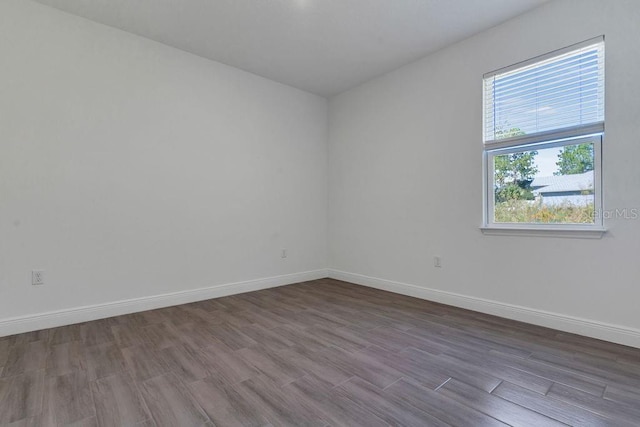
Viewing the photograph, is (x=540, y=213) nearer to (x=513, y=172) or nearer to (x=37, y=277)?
(x=513, y=172)

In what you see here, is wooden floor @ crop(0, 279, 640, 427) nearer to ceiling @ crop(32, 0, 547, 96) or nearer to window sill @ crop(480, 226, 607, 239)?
window sill @ crop(480, 226, 607, 239)

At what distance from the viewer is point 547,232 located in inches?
107

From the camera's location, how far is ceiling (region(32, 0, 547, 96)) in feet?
8.97

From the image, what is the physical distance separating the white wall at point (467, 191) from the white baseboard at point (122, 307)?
144 cm

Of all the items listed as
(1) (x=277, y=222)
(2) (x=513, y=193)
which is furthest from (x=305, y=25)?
(2) (x=513, y=193)

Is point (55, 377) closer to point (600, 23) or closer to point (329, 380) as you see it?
point (329, 380)

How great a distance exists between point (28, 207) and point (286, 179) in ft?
8.97

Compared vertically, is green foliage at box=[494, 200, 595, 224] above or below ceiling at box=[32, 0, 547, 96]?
below

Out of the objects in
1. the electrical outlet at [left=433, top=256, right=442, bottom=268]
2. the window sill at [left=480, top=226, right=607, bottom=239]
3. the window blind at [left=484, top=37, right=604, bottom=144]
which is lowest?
the electrical outlet at [left=433, top=256, right=442, bottom=268]

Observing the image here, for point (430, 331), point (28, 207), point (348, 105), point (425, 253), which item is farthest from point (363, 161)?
point (28, 207)

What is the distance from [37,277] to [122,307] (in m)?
0.73

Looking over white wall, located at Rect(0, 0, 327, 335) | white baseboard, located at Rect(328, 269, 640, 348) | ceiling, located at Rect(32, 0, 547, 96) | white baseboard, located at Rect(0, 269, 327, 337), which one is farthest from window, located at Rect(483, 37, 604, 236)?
white baseboard, located at Rect(0, 269, 327, 337)

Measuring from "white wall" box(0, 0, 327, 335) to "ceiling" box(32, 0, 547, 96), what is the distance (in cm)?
28

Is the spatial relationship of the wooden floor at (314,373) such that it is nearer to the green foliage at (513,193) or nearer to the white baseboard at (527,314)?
the white baseboard at (527,314)
